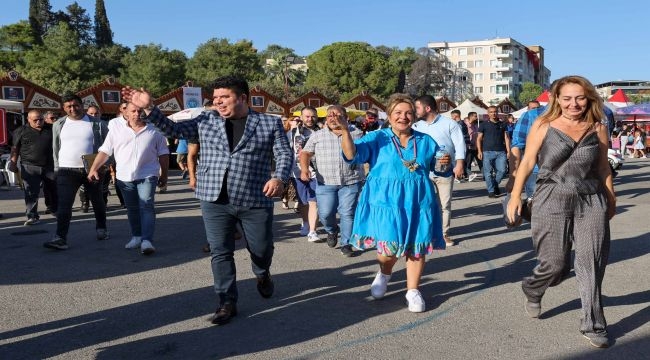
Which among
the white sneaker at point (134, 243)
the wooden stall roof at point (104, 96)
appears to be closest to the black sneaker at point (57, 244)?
the white sneaker at point (134, 243)

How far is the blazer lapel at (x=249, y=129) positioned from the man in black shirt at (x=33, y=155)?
6.41 meters

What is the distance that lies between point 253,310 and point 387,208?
1.34 m

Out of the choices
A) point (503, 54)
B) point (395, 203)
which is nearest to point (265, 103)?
point (395, 203)

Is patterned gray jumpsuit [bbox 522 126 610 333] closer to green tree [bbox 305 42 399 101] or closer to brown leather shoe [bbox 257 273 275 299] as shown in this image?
brown leather shoe [bbox 257 273 275 299]

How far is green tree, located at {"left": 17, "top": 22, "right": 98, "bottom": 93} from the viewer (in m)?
49.8

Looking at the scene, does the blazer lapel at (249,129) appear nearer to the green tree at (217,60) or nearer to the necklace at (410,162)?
the necklace at (410,162)

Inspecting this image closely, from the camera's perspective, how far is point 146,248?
676 cm

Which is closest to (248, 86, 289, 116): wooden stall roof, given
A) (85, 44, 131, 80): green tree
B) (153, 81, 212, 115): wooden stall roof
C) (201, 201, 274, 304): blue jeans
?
(153, 81, 212, 115): wooden stall roof

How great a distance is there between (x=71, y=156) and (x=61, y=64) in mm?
50304

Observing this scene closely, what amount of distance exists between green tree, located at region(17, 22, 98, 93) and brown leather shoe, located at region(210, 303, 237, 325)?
49910 mm

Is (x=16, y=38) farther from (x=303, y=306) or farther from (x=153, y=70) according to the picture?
(x=303, y=306)

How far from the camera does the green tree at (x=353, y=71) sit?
7981 centimetres

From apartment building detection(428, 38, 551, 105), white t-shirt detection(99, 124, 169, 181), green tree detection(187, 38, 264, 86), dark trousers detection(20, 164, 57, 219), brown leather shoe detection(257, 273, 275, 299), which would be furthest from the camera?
apartment building detection(428, 38, 551, 105)

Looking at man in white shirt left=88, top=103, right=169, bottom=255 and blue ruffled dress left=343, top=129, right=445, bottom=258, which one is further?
man in white shirt left=88, top=103, right=169, bottom=255
